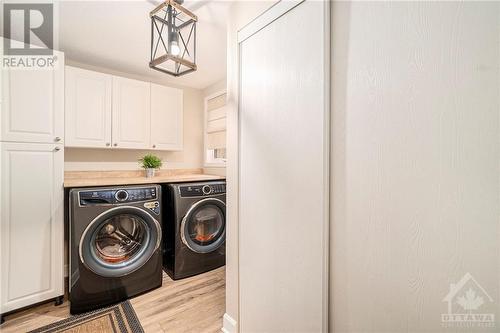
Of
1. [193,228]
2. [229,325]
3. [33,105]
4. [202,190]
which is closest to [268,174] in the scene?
[229,325]

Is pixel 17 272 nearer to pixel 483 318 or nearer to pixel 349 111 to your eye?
pixel 349 111

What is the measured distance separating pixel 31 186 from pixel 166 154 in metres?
1.51

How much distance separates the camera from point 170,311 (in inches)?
71.6

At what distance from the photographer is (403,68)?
2.54ft

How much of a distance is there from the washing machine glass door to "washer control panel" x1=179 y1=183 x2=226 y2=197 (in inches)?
3.1

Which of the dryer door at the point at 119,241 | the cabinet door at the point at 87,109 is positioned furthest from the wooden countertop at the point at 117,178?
the cabinet door at the point at 87,109

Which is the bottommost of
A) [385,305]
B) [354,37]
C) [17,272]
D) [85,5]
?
[17,272]

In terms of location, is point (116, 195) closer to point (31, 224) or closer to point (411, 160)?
point (31, 224)

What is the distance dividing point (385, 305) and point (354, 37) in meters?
1.02

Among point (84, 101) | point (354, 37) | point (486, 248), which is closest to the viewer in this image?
point (486, 248)

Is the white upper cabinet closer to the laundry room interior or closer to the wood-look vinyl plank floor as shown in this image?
the laundry room interior

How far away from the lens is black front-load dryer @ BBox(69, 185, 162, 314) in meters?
1.77

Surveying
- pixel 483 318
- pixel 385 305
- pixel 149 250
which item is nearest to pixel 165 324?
pixel 149 250

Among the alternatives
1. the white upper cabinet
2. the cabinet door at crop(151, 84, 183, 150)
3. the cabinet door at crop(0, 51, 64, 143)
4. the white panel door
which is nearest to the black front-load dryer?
the cabinet door at crop(0, 51, 64, 143)
